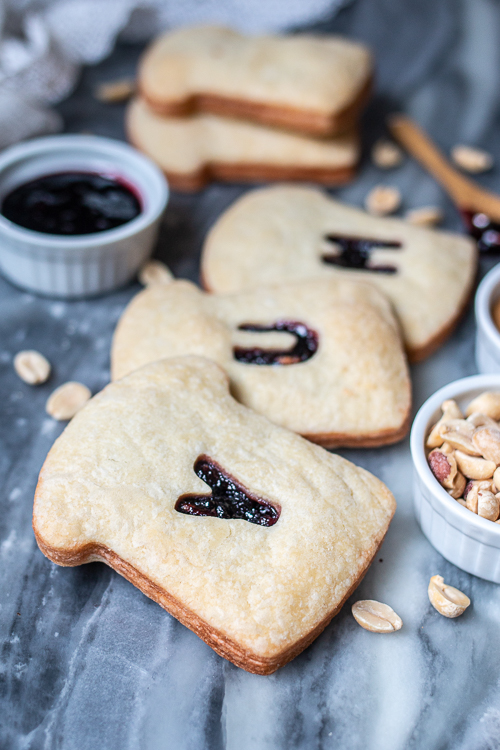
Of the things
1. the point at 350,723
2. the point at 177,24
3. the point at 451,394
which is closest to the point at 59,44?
the point at 177,24

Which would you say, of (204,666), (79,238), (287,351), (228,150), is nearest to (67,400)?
(79,238)

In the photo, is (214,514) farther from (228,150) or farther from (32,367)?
(228,150)

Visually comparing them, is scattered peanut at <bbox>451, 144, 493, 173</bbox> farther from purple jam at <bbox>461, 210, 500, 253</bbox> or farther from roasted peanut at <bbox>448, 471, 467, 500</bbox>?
roasted peanut at <bbox>448, 471, 467, 500</bbox>

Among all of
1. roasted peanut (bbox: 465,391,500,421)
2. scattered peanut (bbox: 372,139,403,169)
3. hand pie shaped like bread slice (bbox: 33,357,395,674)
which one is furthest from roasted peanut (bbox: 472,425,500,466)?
scattered peanut (bbox: 372,139,403,169)

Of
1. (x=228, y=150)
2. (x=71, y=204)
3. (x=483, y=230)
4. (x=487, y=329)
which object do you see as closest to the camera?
(x=487, y=329)

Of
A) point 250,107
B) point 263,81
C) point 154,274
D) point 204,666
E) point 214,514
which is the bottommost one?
point 204,666

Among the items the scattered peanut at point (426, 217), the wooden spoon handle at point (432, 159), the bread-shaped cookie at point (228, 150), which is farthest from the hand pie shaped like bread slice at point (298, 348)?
the wooden spoon handle at point (432, 159)
